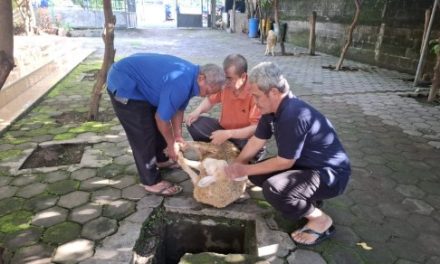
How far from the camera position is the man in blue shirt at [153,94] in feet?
9.02

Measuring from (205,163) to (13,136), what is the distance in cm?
327

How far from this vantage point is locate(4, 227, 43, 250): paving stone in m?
2.65

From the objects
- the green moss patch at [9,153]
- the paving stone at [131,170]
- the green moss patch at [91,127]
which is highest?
the green moss patch at [91,127]

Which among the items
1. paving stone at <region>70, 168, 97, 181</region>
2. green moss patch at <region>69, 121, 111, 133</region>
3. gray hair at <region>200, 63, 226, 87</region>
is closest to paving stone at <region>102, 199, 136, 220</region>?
paving stone at <region>70, 168, 97, 181</region>

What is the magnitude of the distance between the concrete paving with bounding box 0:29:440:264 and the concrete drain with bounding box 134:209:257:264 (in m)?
0.09

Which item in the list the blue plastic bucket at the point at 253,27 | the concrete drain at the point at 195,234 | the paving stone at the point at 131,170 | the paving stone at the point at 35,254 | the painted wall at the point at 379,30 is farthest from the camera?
the blue plastic bucket at the point at 253,27

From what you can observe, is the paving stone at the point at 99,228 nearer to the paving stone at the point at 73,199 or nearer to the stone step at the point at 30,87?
the paving stone at the point at 73,199

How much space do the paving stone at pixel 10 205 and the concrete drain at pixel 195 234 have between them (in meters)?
1.24

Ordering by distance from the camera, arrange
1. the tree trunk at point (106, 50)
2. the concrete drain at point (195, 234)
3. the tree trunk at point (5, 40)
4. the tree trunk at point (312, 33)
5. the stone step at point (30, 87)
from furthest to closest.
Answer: the tree trunk at point (312, 33)
the stone step at point (30, 87)
the tree trunk at point (106, 50)
the concrete drain at point (195, 234)
the tree trunk at point (5, 40)

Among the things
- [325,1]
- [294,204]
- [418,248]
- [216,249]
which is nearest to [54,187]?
[216,249]

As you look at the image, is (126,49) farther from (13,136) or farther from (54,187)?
(54,187)

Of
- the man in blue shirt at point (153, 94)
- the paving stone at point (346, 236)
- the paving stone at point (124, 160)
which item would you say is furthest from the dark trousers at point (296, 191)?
the paving stone at point (124, 160)

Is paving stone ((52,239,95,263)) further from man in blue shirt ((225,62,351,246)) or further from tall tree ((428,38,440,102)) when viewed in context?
tall tree ((428,38,440,102))

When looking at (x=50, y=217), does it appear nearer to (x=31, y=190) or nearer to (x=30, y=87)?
(x=31, y=190)
